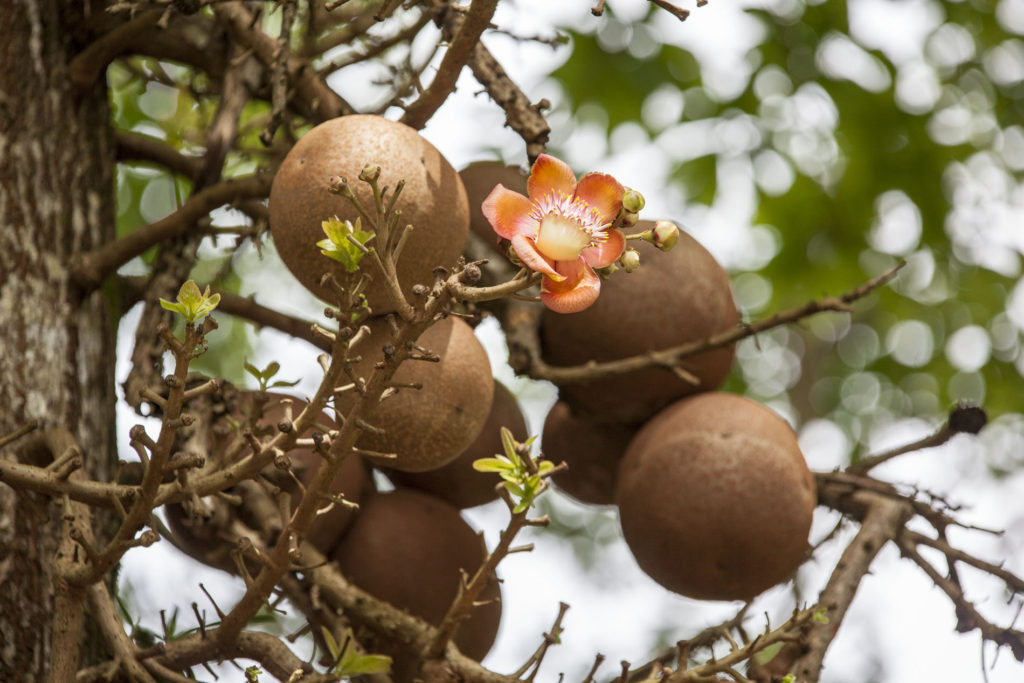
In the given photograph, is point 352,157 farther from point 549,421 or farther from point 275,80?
point 549,421

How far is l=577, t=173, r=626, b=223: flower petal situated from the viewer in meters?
1.11

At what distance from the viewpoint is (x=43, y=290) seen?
164 cm

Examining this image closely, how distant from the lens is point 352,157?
139cm

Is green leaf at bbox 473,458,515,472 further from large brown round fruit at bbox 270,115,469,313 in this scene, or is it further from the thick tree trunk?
the thick tree trunk

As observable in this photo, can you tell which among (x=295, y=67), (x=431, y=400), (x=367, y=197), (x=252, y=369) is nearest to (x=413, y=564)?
(x=431, y=400)

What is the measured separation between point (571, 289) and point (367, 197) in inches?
16.0

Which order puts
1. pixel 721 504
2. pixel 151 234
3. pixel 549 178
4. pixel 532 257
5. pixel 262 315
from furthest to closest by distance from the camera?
pixel 262 315, pixel 721 504, pixel 151 234, pixel 549 178, pixel 532 257

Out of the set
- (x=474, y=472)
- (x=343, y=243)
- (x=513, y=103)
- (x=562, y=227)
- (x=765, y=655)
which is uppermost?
(x=513, y=103)

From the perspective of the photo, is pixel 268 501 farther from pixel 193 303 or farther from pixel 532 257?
pixel 532 257

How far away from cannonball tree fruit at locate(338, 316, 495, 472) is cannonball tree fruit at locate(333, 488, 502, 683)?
374mm

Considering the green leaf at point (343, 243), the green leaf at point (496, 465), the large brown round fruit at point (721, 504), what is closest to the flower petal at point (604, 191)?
the green leaf at point (343, 243)

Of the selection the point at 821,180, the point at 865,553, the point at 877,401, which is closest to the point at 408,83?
the point at 865,553

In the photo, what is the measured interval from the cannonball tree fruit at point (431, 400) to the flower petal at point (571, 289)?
16.7 inches

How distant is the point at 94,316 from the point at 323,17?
31.7 inches
